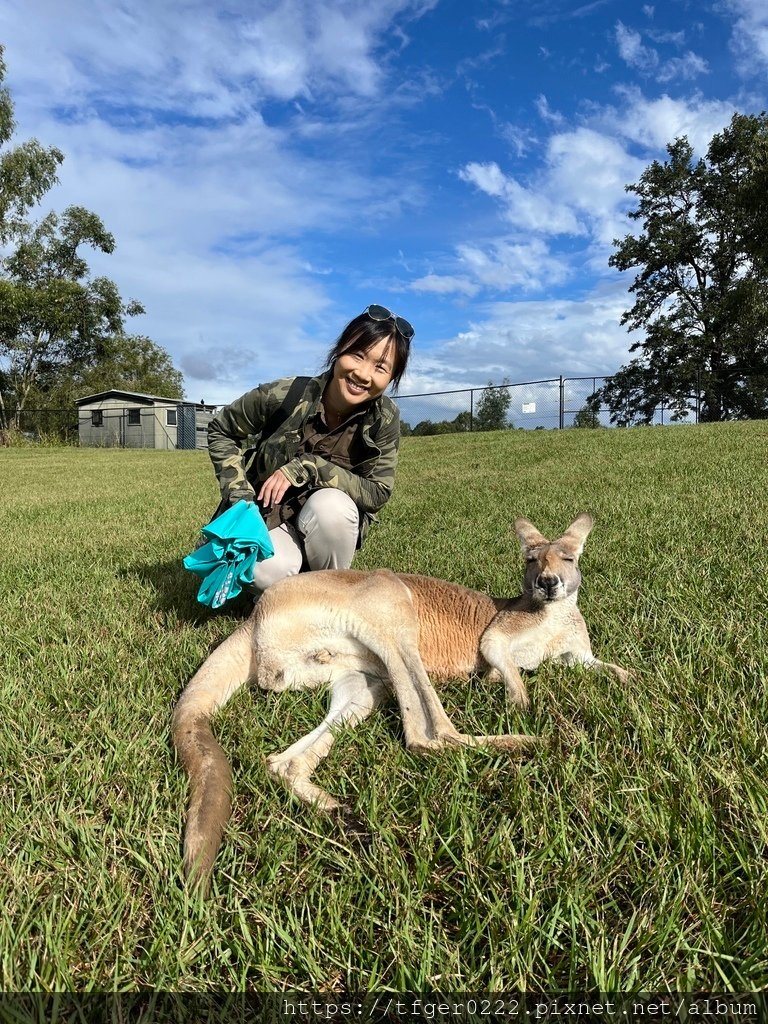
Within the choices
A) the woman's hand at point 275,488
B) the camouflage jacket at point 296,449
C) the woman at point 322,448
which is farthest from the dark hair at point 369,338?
the woman's hand at point 275,488

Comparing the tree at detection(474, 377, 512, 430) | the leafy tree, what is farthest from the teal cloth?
the leafy tree

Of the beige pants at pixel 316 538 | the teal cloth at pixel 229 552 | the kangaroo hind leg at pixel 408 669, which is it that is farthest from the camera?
the beige pants at pixel 316 538

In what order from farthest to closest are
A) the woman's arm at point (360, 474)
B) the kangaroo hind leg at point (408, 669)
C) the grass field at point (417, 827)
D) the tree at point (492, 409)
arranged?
the tree at point (492, 409) → the woman's arm at point (360, 474) → the kangaroo hind leg at point (408, 669) → the grass field at point (417, 827)

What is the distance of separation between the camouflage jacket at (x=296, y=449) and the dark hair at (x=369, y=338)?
1.03 ft

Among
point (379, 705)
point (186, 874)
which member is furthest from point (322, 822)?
point (379, 705)

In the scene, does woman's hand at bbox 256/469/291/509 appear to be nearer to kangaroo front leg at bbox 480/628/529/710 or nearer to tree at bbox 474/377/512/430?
kangaroo front leg at bbox 480/628/529/710

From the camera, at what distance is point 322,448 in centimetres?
425

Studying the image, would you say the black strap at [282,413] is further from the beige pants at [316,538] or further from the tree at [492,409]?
the tree at [492,409]

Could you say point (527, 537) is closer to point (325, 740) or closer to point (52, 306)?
point (325, 740)

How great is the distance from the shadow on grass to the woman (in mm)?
451

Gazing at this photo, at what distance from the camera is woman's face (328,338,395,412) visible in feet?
12.1

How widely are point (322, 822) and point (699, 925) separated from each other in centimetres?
102

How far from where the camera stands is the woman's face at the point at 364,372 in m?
3.70

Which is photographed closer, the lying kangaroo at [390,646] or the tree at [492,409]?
the lying kangaroo at [390,646]
